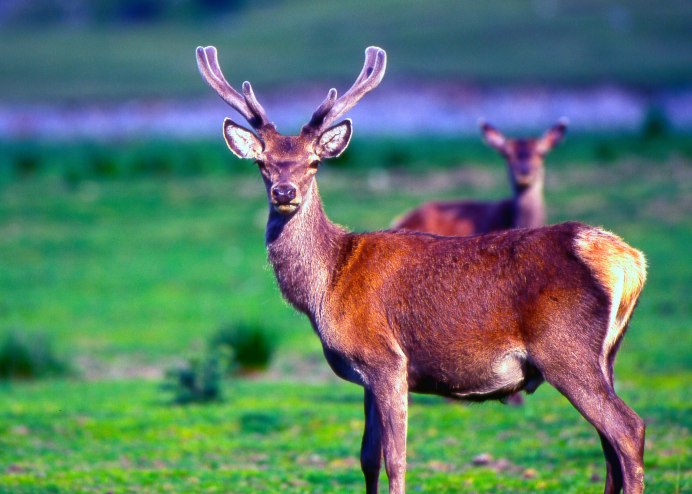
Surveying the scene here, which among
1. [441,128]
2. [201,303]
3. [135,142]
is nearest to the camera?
[201,303]

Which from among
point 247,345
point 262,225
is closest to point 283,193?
point 247,345

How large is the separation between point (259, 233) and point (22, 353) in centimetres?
904

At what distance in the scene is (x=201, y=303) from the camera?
20.6m

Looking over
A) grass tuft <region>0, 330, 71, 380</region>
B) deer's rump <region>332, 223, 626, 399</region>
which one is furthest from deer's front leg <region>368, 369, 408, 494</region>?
grass tuft <region>0, 330, 71, 380</region>

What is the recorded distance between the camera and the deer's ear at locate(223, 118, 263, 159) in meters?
9.18

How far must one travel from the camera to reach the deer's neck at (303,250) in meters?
9.09

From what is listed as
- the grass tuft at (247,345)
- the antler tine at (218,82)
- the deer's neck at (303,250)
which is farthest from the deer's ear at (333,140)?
the grass tuft at (247,345)

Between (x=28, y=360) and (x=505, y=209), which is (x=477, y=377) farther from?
(x=28, y=360)

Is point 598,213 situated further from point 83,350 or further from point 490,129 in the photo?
point 83,350

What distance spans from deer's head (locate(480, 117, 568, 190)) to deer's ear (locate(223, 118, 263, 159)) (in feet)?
23.4

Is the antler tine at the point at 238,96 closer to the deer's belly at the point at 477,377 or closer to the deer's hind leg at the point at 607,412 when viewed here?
the deer's belly at the point at 477,377

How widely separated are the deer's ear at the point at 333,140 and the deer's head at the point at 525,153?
6866 millimetres

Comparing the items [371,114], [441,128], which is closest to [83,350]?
[441,128]

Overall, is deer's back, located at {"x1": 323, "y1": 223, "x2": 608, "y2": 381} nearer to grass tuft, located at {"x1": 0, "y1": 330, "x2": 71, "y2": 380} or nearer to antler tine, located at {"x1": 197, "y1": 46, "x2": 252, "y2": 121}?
antler tine, located at {"x1": 197, "y1": 46, "x2": 252, "y2": 121}
